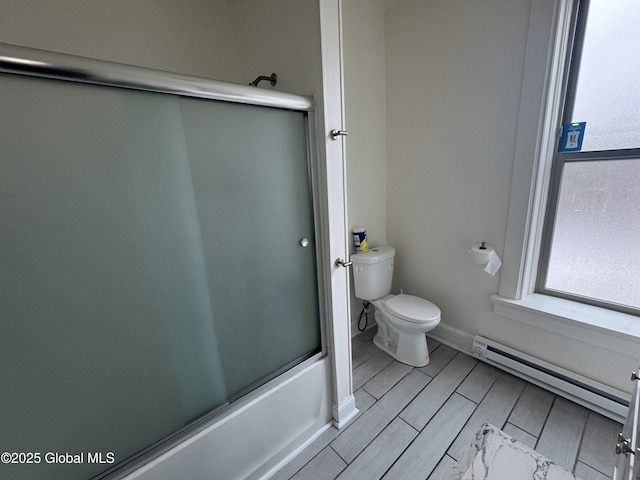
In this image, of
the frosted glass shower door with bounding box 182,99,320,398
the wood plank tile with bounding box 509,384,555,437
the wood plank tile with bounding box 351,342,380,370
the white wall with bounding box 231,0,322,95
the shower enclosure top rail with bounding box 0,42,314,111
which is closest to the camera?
the shower enclosure top rail with bounding box 0,42,314,111

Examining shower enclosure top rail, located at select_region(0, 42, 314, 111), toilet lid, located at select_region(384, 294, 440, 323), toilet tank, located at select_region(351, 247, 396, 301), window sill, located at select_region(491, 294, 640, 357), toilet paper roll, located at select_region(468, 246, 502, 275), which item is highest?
shower enclosure top rail, located at select_region(0, 42, 314, 111)

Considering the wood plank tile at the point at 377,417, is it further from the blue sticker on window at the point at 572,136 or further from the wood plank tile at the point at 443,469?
the blue sticker on window at the point at 572,136

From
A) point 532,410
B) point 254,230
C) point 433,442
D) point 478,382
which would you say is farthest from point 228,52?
point 532,410

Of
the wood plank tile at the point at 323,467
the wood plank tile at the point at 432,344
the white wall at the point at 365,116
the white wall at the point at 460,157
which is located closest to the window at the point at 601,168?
the white wall at the point at 460,157

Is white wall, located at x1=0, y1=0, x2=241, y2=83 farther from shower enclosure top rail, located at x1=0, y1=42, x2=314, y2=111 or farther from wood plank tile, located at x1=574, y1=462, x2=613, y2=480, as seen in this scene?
wood plank tile, located at x1=574, y1=462, x2=613, y2=480

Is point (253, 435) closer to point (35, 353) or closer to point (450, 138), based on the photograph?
point (35, 353)

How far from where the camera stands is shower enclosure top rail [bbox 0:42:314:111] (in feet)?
2.07

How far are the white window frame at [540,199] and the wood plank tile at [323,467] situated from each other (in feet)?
4.46

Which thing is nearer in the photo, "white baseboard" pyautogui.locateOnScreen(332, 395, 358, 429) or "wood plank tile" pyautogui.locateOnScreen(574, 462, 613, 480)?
"wood plank tile" pyautogui.locateOnScreen(574, 462, 613, 480)

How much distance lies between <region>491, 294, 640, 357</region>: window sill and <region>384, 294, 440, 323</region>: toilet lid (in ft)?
1.33

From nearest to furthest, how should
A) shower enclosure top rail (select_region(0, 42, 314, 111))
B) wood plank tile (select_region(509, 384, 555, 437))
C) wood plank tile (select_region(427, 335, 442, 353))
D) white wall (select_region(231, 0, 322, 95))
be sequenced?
shower enclosure top rail (select_region(0, 42, 314, 111)), white wall (select_region(231, 0, 322, 95)), wood plank tile (select_region(509, 384, 555, 437)), wood plank tile (select_region(427, 335, 442, 353))

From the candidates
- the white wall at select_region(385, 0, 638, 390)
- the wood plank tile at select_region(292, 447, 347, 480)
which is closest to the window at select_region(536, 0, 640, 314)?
the white wall at select_region(385, 0, 638, 390)

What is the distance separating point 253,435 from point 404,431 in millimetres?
812

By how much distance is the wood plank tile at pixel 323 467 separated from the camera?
126cm
